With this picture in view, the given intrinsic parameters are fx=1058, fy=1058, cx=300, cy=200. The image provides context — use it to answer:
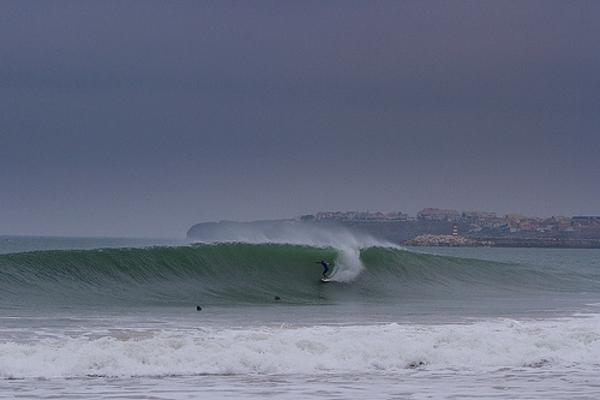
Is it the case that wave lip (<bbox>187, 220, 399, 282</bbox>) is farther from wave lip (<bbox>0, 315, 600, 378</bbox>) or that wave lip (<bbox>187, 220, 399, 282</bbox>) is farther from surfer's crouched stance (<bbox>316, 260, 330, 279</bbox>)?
wave lip (<bbox>0, 315, 600, 378</bbox>)

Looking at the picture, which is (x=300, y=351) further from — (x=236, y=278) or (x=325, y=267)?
(x=325, y=267)

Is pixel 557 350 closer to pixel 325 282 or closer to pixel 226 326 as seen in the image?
pixel 226 326

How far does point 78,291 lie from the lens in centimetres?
2311

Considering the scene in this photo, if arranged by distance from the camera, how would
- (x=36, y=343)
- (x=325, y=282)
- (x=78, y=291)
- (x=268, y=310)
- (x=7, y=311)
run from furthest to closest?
1. (x=325, y=282)
2. (x=78, y=291)
3. (x=268, y=310)
4. (x=7, y=311)
5. (x=36, y=343)

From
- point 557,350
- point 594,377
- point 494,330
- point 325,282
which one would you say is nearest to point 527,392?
point 594,377

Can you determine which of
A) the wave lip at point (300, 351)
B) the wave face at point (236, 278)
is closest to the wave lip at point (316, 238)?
the wave face at point (236, 278)

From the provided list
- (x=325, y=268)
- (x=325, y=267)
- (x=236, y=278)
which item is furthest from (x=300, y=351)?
(x=325, y=268)

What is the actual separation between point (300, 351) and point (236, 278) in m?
13.9

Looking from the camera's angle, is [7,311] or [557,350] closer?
[557,350]

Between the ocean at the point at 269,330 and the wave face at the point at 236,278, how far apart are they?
7cm

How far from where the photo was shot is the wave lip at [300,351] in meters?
12.5

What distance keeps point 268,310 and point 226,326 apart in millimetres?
4381

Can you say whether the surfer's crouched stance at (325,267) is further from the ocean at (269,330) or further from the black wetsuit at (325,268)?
the ocean at (269,330)

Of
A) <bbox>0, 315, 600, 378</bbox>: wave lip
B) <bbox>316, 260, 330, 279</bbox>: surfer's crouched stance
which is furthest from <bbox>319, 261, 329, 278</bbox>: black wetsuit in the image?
<bbox>0, 315, 600, 378</bbox>: wave lip
